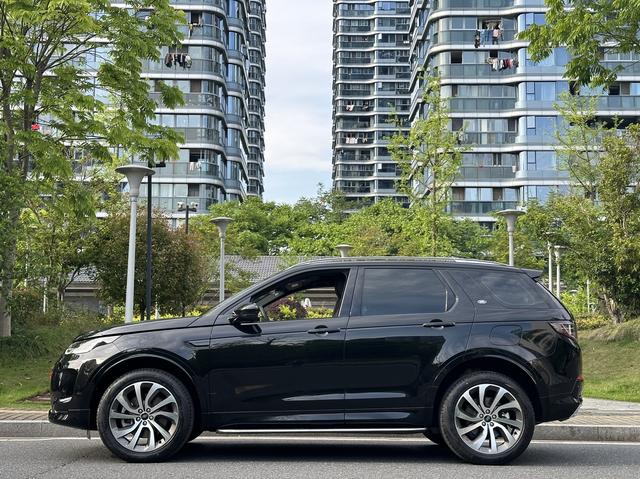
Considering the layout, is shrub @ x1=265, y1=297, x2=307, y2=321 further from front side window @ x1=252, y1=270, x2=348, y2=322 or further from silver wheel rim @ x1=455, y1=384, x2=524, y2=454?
silver wheel rim @ x1=455, y1=384, x2=524, y2=454

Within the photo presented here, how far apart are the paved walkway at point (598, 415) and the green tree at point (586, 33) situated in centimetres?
700

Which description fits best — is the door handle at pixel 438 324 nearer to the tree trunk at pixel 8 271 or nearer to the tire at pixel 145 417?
the tire at pixel 145 417

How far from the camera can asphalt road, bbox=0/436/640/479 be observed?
6703 mm

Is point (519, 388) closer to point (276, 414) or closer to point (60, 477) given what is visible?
point (276, 414)

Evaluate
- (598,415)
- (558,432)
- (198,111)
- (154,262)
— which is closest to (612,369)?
(598,415)

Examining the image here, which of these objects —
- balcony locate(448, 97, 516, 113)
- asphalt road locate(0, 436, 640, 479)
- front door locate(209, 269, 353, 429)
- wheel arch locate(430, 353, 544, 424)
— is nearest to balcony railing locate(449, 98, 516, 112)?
balcony locate(448, 97, 516, 113)

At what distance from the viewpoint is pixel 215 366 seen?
7.14m

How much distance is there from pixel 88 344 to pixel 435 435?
346 cm

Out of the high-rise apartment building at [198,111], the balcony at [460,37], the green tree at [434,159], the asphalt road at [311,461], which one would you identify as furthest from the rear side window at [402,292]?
the balcony at [460,37]

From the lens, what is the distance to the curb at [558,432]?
905 centimetres

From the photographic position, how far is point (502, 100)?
62188 millimetres

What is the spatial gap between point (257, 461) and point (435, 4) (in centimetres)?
6292

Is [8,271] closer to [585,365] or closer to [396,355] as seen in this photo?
[396,355]

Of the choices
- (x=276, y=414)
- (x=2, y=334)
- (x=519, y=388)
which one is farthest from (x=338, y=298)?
(x=2, y=334)
